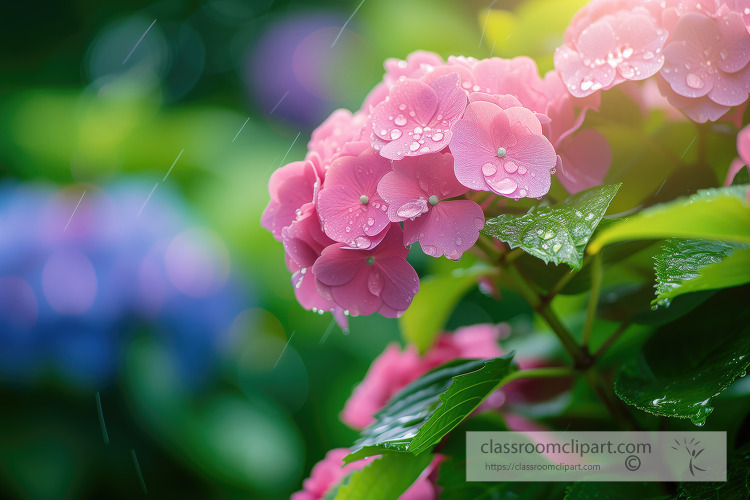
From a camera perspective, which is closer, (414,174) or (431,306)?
(414,174)

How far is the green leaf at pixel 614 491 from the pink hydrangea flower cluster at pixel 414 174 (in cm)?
15

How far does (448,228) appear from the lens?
289mm

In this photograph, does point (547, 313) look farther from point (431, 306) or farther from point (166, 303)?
point (166, 303)

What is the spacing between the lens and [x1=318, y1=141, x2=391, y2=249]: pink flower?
30cm

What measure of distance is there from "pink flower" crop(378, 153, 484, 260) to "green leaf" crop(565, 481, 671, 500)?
167 millimetres

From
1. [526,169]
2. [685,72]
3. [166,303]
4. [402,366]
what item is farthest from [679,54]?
[166,303]

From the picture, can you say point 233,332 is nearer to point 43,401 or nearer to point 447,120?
point 43,401

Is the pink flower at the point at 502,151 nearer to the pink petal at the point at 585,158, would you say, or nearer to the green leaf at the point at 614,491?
the pink petal at the point at 585,158

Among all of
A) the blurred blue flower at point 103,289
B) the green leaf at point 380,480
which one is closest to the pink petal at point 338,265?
the green leaf at point 380,480

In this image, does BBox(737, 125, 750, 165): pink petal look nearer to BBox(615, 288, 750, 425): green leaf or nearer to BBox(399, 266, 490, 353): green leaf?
BBox(615, 288, 750, 425): green leaf

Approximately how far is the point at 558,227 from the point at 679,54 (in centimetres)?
13

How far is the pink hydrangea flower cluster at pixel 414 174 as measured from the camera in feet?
0.95

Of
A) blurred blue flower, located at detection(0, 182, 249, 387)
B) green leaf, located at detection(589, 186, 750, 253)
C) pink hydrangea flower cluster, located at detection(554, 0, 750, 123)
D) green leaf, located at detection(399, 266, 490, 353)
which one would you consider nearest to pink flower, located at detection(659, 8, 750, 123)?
pink hydrangea flower cluster, located at detection(554, 0, 750, 123)

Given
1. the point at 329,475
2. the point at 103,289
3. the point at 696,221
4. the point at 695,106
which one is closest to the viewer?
the point at 696,221
